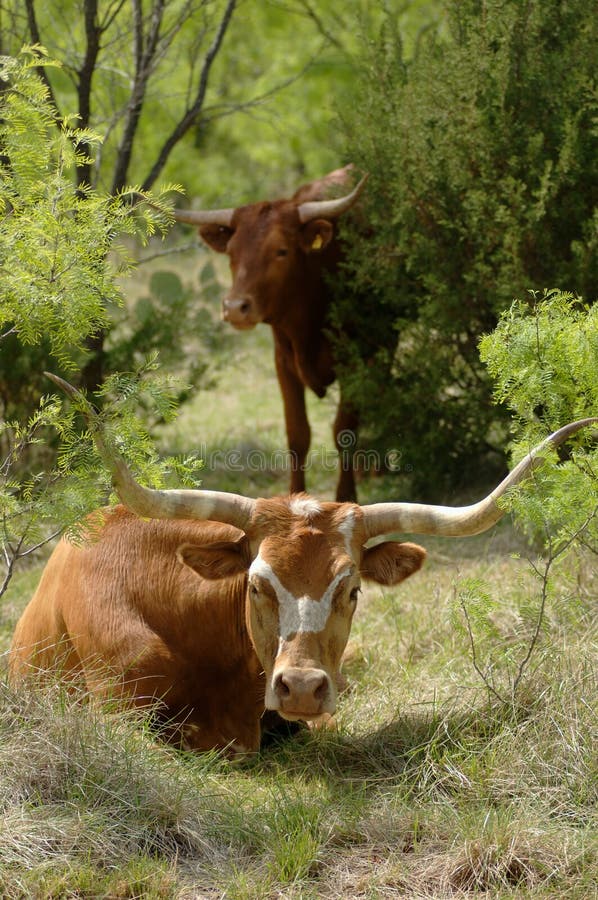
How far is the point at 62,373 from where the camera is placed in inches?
326

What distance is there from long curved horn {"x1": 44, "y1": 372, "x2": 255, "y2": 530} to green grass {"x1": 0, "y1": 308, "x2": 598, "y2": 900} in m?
0.78

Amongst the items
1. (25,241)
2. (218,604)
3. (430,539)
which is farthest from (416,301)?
(25,241)

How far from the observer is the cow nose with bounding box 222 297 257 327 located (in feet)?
26.2

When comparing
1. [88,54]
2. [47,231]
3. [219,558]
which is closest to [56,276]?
[47,231]

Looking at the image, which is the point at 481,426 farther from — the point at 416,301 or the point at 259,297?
the point at 259,297

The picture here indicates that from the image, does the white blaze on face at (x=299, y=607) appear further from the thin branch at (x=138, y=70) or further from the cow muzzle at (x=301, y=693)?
the thin branch at (x=138, y=70)

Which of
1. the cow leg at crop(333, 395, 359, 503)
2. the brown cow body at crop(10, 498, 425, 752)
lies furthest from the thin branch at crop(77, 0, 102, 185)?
the brown cow body at crop(10, 498, 425, 752)

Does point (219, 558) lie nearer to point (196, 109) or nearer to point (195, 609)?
point (195, 609)

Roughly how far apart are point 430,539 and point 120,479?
3.78 meters

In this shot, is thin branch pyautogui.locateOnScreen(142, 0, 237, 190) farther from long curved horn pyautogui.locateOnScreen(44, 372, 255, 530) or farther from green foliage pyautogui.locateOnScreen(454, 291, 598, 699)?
green foliage pyautogui.locateOnScreen(454, 291, 598, 699)

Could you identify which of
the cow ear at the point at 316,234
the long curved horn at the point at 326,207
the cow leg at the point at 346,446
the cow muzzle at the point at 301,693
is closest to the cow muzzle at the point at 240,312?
the cow ear at the point at 316,234

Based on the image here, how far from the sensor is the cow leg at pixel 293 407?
8.85 m

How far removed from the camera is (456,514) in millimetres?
4430

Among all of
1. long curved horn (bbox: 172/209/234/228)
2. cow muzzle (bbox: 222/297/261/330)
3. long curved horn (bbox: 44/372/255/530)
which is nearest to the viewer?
long curved horn (bbox: 44/372/255/530)
